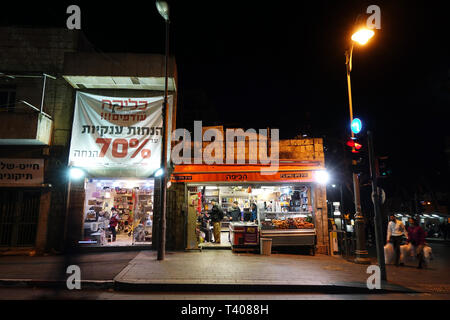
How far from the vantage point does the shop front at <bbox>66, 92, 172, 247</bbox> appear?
37.1 ft

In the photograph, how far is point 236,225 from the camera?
11352 millimetres

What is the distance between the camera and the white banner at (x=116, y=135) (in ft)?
37.0

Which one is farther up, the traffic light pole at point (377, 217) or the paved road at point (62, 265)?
the traffic light pole at point (377, 217)

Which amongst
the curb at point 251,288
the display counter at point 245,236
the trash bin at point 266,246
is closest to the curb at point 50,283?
the curb at point 251,288

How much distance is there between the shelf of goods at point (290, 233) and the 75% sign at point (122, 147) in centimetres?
617

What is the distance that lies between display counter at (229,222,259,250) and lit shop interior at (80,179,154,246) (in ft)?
13.2

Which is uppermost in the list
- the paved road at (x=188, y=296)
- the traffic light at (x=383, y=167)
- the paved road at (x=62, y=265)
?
the traffic light at (x=383, y=167)

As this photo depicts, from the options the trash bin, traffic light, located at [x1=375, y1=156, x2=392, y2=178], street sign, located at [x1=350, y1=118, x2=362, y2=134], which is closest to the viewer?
traffic light, located at [x1=375, y1=156, x2=392, y2=178]

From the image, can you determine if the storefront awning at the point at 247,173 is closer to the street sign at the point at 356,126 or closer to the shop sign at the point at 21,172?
the street sign at the point at 356,126

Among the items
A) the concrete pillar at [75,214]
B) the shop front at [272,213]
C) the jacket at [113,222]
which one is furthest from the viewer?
the jacket at [113,222]

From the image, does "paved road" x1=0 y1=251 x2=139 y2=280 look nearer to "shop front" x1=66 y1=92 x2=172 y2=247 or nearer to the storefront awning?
"shop front" x1=66 y1=92 x2=172 y2=247

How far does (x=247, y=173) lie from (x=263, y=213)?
2.03 meters

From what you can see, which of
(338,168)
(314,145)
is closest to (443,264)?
(314,145)

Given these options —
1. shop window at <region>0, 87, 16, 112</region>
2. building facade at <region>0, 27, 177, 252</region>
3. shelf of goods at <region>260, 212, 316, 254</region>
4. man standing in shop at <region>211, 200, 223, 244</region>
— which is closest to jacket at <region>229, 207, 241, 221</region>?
man standing in shop at <region>211, 200, 223, 244</region>
